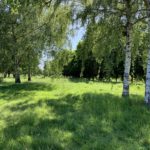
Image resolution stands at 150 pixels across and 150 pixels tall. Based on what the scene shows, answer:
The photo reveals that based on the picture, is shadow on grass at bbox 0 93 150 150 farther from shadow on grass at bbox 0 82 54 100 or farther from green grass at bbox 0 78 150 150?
shadow on grass at bbox 0 82 54 100

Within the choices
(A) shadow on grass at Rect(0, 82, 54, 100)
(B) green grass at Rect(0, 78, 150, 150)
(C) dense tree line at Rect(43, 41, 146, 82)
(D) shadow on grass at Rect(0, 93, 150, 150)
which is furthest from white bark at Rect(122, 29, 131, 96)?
(A) shadow on grass at Rect(0, 82, 54, 100)

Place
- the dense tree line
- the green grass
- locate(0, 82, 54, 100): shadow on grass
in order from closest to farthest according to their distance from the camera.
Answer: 1. the green grass
2. the dense tree line
3. locate(0, 82, 54, 100): shadow on grass

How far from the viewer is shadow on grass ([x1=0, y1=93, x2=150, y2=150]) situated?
661 cm

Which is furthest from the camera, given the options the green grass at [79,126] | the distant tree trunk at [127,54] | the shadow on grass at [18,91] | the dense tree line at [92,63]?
the shadow on grass at [18,91]

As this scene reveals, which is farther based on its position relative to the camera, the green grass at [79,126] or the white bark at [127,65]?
the white bark at [127,65]

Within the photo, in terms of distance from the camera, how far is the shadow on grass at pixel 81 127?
6613mm

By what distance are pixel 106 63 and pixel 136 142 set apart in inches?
283

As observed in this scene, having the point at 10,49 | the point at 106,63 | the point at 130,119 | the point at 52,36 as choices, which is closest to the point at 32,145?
the point at 130,119

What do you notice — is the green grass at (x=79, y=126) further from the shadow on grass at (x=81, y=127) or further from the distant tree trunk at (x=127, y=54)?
the distant tree trunk at (x=127, y=54)

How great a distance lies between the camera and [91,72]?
170 ft

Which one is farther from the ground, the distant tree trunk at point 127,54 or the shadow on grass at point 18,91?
the distant tree trunk at point 127,54

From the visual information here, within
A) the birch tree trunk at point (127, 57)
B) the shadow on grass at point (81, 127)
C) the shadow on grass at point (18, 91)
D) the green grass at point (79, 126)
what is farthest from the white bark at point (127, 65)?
the shadow on grass at point (18, 91)

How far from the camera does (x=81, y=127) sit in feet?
26.2

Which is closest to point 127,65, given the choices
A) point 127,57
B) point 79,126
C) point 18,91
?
point 127,57
